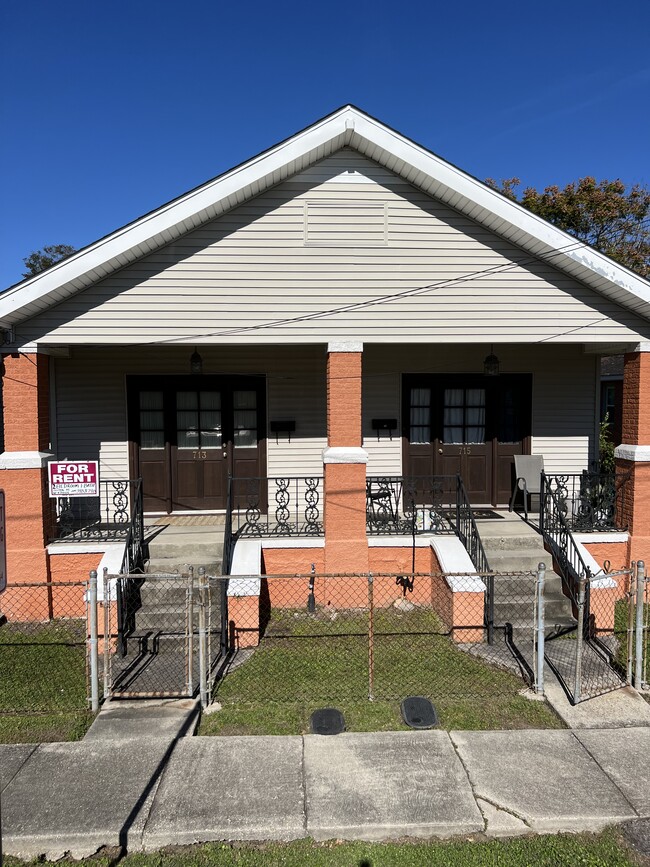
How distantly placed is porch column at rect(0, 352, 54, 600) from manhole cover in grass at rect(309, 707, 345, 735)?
4.65 meters

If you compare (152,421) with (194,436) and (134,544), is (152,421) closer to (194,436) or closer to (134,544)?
(194,436)

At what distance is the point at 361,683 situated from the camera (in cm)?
627

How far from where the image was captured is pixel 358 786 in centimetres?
457

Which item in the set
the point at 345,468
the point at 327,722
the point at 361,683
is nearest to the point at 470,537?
the point at 345,468

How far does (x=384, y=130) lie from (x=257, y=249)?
2319mm

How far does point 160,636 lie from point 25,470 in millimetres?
3027

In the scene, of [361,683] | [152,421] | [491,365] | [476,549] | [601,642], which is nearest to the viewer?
[361,683]

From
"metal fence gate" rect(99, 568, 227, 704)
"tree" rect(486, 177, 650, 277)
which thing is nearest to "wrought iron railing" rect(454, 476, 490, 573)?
"metal fence gate" rect(99, 568, 227, 704)

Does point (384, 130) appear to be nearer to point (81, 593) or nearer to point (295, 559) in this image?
point (295, 559)

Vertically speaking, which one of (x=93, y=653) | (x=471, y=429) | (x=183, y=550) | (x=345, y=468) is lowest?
(x=93, y=653)

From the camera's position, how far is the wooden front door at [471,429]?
11234 millimetres

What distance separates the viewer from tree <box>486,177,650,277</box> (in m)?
22.5

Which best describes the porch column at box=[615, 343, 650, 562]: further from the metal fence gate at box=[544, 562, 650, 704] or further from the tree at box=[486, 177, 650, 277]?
the tree at box=[486, 177, 650, 277]

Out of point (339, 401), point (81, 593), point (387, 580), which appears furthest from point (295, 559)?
point (81, 593)
